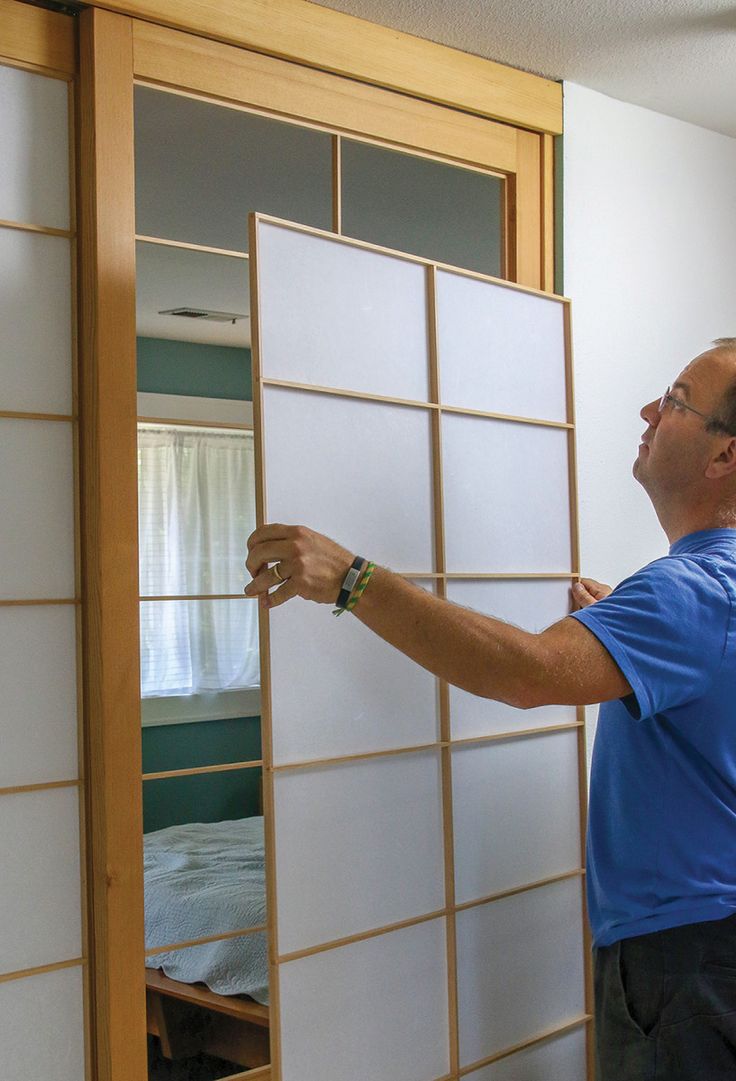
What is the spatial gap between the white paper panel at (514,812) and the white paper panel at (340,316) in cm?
73

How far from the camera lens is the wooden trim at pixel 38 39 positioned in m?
1.84

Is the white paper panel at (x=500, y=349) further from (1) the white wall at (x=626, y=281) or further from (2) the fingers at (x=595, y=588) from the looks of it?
(2) the fingers at (x=595, y=588)

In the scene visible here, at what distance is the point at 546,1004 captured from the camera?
2.35 metres

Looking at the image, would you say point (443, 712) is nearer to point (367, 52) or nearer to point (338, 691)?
point (338, 691)

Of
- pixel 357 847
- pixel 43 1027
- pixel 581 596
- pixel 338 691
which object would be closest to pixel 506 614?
pixel 581 596

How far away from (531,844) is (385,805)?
437 mm

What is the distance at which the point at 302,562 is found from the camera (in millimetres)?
1562

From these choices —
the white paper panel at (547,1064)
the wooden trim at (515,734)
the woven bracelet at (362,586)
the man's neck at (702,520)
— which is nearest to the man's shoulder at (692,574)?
the man's neck at (702,520)

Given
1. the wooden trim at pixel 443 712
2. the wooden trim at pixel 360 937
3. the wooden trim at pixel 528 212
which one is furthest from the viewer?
the wooden trim at pixel 528 212

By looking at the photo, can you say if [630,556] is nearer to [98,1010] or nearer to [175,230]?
[175,230]

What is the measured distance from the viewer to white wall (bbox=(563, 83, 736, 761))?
8.68 ft

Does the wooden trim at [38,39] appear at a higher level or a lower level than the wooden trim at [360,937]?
higher

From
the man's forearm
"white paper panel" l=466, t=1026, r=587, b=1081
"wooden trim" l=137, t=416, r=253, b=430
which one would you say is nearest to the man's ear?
the man's forearm

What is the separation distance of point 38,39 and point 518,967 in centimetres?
188
